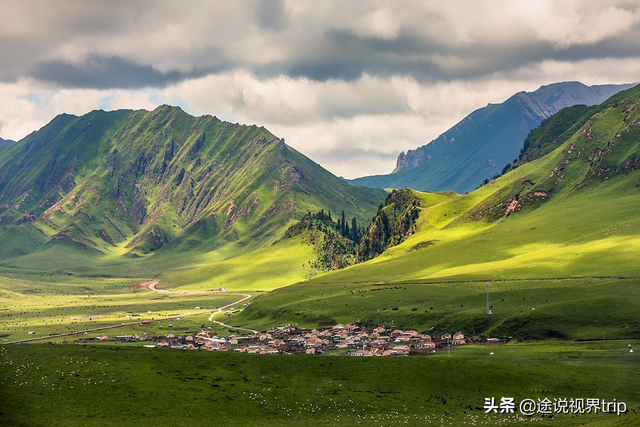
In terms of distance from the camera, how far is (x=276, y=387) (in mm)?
127688

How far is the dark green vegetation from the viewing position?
11025 cm

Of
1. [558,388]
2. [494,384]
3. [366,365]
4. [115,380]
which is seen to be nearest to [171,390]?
[115,380]

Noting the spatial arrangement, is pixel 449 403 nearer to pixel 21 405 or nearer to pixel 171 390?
pixel 171 390

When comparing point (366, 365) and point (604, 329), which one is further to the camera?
point (604, 329)

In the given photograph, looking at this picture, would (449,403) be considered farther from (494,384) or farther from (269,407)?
(269,407)

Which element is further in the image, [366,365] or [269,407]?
[366,365]

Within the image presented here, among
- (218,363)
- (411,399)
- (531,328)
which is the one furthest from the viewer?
(531,328)

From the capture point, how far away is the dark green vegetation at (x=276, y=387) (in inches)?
4341

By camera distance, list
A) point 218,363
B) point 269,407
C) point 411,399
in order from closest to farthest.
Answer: point 269,407, point 411,399, point 218,363

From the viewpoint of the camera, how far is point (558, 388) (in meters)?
130

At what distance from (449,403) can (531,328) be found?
8216 centimetres

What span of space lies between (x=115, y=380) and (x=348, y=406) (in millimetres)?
41714

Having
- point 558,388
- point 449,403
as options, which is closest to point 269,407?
point 449,403

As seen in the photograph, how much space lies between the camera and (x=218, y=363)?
137875 mm
